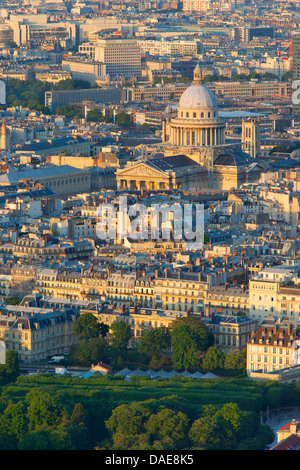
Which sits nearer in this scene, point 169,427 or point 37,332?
point 169,427

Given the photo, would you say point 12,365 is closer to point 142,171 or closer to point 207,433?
point 207,433

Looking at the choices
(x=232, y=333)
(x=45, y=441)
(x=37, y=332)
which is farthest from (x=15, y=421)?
(x=232, y=333)

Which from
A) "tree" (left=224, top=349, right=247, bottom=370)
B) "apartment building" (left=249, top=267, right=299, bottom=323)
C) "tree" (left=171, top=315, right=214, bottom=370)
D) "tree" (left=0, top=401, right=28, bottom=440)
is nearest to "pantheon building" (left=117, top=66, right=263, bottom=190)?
"apartment building" (left=249, top=267, right=299, bottom=323)

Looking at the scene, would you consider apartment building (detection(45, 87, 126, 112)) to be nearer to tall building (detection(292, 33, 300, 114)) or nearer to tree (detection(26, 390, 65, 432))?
tall building (detection(292, 33, 300, 114))

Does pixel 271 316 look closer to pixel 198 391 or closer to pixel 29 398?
pixel 198 391

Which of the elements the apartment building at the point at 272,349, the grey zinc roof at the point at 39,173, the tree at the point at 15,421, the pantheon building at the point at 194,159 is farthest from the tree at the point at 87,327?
the pantheon building at the point at 194,159

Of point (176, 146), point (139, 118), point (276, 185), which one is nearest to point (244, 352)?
point (276, 185)
